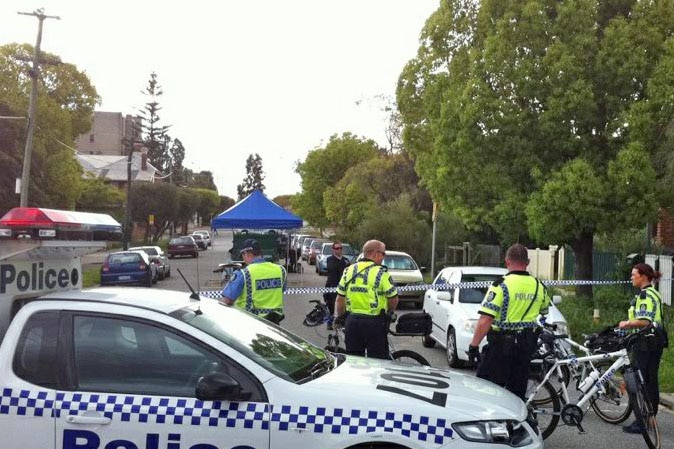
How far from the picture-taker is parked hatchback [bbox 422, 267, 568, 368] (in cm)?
1005

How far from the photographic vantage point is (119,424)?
12.8 feet

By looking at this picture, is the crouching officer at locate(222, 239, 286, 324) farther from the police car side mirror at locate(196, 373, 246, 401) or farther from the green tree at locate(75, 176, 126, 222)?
the green tree at locate(75, 176, 126, 222)

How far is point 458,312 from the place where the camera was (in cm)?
1052

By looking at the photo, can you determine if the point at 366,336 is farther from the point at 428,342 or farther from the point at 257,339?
the point at 428,342

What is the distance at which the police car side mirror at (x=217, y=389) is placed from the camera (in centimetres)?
386

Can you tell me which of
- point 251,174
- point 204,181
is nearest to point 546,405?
point 204,181

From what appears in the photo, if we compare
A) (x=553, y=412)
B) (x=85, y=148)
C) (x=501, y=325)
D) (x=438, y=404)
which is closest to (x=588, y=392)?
(x=553, y=412)

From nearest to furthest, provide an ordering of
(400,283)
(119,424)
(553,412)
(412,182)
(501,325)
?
(119,424) → (501,325) → (553,412) → (400,283) → (412,182)

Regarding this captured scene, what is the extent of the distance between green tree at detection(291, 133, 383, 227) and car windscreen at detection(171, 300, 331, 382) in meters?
56.8

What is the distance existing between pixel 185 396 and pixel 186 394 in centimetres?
1

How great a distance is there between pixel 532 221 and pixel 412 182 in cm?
2486

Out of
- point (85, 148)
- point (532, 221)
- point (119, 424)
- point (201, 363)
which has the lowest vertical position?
point (119, 424)

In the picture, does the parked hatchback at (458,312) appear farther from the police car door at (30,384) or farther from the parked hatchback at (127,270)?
the parked hatchback at (127,270)

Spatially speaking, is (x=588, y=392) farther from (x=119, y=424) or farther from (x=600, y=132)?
(x=600, y=132)
